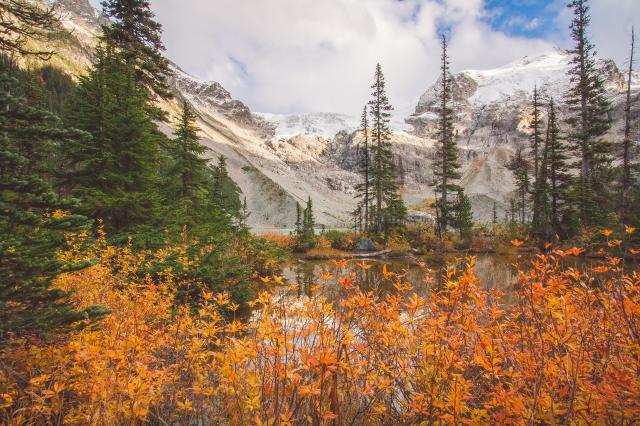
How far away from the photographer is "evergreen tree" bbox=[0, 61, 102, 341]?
131 inches

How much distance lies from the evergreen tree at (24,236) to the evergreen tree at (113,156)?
6234 mm

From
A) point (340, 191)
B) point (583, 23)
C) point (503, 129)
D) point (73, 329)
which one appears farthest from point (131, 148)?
point (503, 129)

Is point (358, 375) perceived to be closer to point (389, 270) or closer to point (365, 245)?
point (389, 270)

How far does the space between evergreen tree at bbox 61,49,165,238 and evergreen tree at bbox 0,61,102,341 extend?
623 centimetres

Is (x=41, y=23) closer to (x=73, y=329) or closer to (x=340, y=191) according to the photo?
(x=73, y=329)

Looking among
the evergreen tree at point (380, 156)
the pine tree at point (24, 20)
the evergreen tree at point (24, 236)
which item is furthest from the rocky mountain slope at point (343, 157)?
the evergreen tree at point (24, 236)

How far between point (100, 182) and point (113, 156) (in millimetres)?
912

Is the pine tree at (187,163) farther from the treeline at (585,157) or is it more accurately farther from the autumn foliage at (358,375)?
the treeline at (585,157)

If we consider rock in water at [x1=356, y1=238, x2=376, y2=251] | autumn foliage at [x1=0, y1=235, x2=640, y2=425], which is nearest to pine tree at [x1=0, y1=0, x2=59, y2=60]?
autumn foliage at [x1=0, y1=235, x2=640, y2=425]

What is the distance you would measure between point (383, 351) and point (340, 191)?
419 feet

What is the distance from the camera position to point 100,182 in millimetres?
9914

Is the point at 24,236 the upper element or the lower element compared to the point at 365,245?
upper

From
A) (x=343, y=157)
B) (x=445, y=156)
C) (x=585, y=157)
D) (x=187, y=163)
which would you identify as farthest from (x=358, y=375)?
(x=343, y=157)

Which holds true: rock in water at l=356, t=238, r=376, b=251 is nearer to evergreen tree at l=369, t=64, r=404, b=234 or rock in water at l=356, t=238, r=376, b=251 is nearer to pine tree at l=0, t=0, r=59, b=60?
evergreen tree at l=369, t=64, r=404, b=234
